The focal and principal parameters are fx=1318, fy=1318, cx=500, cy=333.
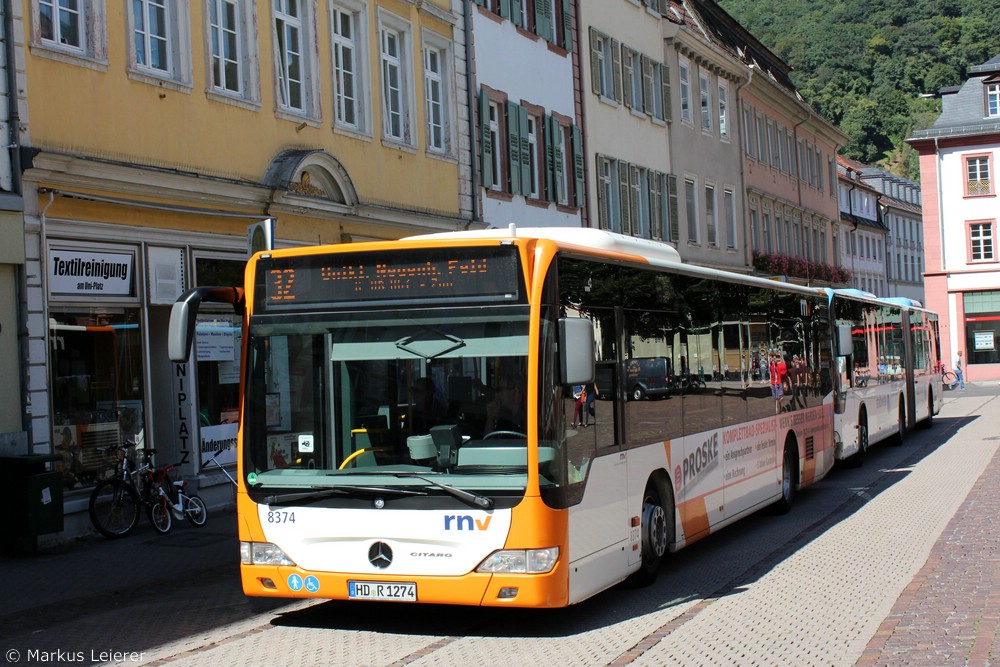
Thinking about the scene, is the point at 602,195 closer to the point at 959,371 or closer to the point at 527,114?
the point at 527,114

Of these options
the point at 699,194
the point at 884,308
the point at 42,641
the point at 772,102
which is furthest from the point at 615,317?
the point at 772,102

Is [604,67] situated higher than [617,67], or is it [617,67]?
[617,67]

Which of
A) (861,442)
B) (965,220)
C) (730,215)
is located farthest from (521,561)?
(965,220)

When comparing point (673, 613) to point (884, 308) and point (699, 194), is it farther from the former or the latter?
point (699, 194)

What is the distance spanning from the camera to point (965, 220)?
61750 mm

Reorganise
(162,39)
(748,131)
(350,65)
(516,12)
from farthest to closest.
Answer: (748,131) < (516,12) < (350,65) < (162,39)

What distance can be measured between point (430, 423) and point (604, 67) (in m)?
25.2

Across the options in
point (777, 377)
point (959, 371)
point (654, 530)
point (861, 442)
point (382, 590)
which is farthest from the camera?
point (959, 371)

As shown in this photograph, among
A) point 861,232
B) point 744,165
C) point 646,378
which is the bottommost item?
point 646,378

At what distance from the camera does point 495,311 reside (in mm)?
8195

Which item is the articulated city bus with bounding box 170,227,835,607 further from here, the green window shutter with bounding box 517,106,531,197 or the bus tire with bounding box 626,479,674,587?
the green window shutter with bounding box 517,106,531,197

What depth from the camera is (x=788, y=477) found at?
15062mm

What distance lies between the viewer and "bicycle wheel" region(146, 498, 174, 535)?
46.6 ft

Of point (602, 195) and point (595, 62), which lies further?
point (595, 62)
